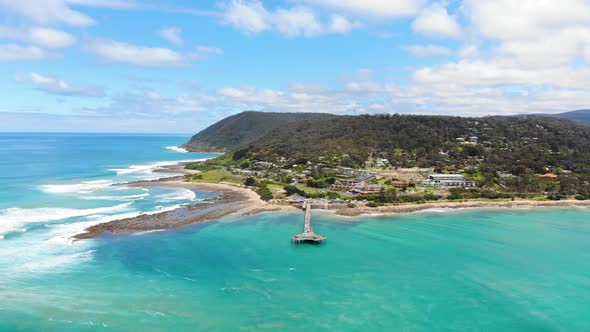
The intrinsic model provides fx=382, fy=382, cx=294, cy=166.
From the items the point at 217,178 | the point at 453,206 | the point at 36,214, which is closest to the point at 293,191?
the point at 453,206

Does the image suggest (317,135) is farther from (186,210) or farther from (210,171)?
(186,210)

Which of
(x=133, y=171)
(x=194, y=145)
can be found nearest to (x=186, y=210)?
(x=133, y=171)

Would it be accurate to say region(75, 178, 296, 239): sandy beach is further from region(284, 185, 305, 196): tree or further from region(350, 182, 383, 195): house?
region(350, 182, 383, 195): house

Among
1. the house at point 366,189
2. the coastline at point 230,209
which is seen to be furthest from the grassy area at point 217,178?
the house at point 366,189

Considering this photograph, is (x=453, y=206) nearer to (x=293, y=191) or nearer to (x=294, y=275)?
(x=293, y=191)

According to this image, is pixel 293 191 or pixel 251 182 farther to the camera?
pixel 251 182

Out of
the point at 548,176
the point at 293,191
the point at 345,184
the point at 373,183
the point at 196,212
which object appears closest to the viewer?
the point at 196,212
